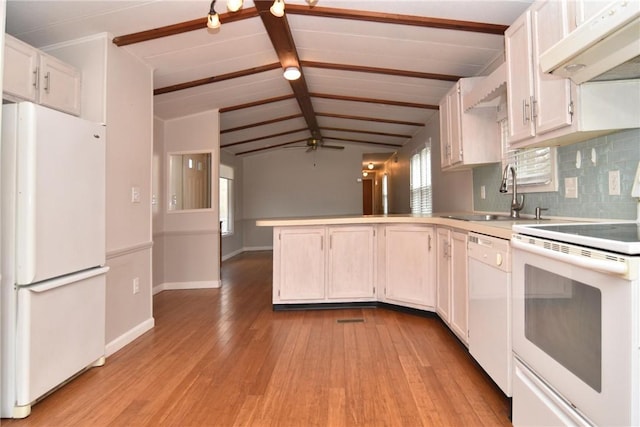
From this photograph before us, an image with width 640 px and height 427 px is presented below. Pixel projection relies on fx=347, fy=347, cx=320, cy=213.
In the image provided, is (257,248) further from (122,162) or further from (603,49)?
(603,49)

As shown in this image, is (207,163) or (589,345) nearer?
(589,345)

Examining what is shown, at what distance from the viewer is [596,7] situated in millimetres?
1455

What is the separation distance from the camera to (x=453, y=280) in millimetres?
2637

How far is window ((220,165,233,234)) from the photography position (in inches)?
305

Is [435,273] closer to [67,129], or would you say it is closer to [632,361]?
[632,361]

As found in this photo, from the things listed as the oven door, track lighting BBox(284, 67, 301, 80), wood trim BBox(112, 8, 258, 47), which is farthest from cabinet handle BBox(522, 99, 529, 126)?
track lighting BBox(284, 67, 301, 80)


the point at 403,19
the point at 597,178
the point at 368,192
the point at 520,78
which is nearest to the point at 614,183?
the point at 597,178

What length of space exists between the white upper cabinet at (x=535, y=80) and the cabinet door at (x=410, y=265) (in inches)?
49.9

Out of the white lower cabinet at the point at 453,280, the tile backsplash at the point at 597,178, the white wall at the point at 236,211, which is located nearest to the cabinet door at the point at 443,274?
the white lower cabinet at the point at 453,280

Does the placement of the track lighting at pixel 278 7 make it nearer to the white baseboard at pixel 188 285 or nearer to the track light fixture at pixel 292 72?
the track light fixture at pixel 292 72

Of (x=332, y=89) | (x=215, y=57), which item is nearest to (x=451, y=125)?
(x=332, y=89)

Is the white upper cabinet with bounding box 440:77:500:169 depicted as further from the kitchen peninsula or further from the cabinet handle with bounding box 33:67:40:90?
the cabinet handle with bounding box 33:67:40:90

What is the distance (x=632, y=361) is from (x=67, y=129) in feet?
8.98

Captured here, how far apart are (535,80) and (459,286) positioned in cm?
141
